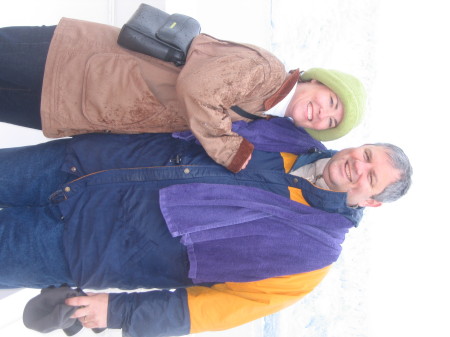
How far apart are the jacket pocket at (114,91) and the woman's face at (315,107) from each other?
466mm

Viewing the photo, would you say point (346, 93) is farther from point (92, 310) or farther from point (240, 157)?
point (92, 310)

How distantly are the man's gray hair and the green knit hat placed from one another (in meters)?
0.19

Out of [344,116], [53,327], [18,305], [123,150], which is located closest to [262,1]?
[344,116]

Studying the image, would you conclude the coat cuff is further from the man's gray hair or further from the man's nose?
the man's gray hair

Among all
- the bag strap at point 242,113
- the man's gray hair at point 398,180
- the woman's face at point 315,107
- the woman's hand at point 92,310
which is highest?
the woman's face at point 315,107

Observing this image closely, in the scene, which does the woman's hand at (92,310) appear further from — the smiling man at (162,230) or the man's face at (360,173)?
the man's face at (360,173)

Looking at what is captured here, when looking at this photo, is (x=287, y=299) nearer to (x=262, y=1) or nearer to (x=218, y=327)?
(x=218, y=327)

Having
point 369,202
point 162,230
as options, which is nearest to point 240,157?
point 162,230

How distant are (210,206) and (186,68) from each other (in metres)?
0.40

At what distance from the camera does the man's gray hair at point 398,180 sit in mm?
1164

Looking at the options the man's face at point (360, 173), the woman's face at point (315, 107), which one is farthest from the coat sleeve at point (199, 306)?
the woman's face at point (315, 107)

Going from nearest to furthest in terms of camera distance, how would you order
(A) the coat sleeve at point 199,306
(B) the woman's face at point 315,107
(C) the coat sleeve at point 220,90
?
(C) the coat sleeve at point 220,90 < (A) the coat sleeve at point 199,306 < (B) the woman's face at point 315,107

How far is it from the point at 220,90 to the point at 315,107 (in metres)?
0.40

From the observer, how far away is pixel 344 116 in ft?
3.67
